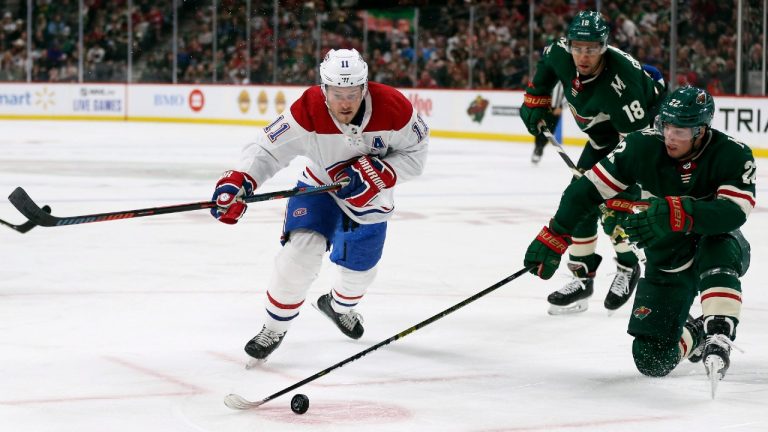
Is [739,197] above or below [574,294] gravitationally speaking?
above

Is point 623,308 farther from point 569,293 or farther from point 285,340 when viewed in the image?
point 285,340

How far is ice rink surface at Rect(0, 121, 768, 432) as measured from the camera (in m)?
3.30

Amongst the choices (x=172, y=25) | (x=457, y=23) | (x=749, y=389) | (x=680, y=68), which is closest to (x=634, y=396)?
(x=749, y=389)

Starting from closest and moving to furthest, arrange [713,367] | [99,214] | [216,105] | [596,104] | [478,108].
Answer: [713,367]
[99,214]
[596,104]
[478,108]
[216,105]

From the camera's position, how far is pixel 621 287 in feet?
16.7

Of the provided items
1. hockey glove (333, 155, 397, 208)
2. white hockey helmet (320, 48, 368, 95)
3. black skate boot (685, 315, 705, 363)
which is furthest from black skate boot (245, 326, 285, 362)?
black skate boot (685, 315, 705, 363)

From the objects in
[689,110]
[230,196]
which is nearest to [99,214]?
[230,196]

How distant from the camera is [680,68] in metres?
13.4

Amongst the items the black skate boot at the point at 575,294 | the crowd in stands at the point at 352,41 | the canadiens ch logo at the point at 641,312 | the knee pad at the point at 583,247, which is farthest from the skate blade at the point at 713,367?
the crowd in stands at the point at 352,41

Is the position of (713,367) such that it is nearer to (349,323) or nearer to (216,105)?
(349,323)

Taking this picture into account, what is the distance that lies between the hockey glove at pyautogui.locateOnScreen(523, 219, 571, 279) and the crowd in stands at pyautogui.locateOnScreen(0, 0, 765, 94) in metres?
9.28

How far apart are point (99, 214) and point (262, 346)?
665 millimetres

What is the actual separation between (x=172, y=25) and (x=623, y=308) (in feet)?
53.4

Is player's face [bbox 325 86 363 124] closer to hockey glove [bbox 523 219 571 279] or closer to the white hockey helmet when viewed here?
the white hockey helmet
